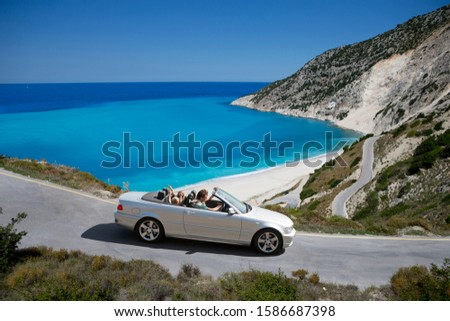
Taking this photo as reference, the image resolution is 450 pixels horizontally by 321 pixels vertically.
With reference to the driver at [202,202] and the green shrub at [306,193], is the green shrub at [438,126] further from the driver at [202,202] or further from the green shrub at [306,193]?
the driver at [202,202]

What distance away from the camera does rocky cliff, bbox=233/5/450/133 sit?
7388cm

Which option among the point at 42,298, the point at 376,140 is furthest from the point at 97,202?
the point at 376,140

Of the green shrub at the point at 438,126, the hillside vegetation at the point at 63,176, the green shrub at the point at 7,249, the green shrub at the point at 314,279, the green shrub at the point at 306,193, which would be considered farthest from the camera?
the green shrub at the point at 438,126

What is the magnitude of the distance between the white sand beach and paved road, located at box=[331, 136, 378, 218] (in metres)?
5.85

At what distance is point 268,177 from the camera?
4962cm

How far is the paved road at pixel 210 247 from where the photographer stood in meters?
8.02

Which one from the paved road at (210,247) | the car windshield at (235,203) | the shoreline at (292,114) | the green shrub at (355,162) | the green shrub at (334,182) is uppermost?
the shoreline at (292,114)

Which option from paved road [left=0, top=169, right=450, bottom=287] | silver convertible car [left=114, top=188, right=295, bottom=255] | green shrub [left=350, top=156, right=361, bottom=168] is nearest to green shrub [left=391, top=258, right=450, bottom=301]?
paved road [left=0, top=169, right=450, bottom=287]

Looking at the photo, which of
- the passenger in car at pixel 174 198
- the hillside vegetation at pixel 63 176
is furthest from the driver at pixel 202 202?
the hillside vegetation at pixel 63 176

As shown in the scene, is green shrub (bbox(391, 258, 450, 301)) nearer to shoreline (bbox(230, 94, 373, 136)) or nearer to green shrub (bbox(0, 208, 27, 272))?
green shrub (bbox(0, 208, 27, 272))

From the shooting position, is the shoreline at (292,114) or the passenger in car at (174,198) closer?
the passenger in car at (174,198)

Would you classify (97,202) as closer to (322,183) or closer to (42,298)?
(42,298)

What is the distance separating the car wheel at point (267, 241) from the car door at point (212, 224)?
51 centimetres
